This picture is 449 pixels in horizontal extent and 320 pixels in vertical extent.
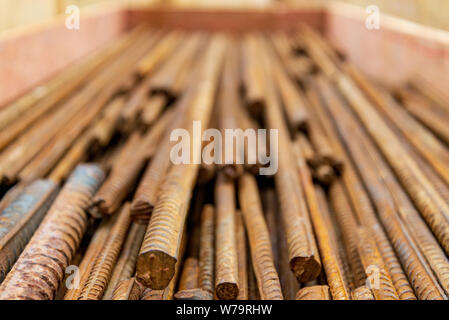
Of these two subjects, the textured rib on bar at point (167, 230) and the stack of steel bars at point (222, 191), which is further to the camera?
Result: the stack of steel bars at point (222, 191)

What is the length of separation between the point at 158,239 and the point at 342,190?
3.51ft

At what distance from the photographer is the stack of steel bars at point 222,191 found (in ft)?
4.33

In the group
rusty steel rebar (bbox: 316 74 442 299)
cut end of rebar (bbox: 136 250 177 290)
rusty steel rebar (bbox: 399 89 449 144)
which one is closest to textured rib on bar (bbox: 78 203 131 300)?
cut end of rebar (bbox: 136 250 177 290)

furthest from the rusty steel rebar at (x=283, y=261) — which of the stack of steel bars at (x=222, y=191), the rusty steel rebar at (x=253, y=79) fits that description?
the rusty steel rebar at (x=253, y=79)

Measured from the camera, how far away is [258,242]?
1504 millimetres

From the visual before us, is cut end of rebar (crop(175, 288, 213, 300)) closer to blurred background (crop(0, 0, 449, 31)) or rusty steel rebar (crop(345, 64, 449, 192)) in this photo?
rusty steel rebar (crop(345, 64, 449, 192))

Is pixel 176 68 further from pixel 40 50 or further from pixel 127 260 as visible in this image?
pixel 127 260

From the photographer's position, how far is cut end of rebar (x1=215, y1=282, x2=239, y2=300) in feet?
4.28

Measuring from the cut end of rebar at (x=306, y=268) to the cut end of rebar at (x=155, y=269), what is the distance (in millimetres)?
415

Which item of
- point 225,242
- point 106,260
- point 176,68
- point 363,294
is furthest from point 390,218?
point 176,68

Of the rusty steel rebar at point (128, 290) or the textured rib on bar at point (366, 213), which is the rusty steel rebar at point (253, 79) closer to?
the textured rib on bar at point (366, 213)

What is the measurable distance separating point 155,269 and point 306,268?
1.65 ft
